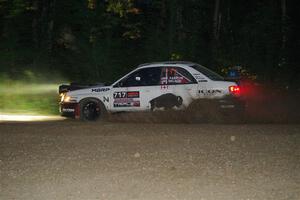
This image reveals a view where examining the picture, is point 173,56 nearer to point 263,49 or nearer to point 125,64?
point 263,49

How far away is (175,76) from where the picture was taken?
1365cm

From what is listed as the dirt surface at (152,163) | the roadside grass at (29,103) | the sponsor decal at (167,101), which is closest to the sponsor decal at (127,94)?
the sponsor decal at (167,101)

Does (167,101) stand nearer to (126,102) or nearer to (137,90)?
(137,90)

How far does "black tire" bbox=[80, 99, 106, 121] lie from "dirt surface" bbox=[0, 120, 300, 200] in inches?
83.3

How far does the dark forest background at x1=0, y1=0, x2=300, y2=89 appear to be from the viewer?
65.0 feet

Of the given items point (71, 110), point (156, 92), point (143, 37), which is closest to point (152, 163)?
point (156, 92)

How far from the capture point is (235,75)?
14070 mm

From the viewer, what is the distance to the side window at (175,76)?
13492 millimetres

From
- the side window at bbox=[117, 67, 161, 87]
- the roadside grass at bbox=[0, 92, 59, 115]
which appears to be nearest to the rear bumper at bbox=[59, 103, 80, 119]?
the side window at bbox=[117, 67, 161, 87]

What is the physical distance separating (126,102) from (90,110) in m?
1.02

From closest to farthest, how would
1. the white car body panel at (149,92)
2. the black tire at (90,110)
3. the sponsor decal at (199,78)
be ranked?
the white car body panel at (149,92), the sponsor decal at (199,78), the black tire at (90,110)

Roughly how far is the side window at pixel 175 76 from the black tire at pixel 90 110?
1.79 metres

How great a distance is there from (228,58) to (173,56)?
2.02m

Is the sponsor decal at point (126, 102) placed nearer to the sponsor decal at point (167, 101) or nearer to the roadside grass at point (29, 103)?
the sponsor decal at point (167, 101)
